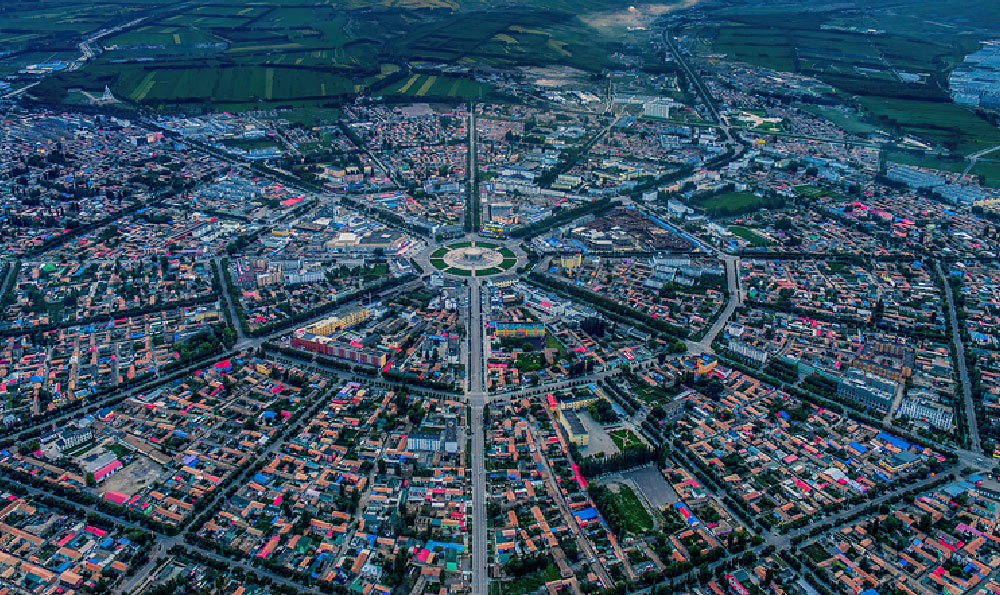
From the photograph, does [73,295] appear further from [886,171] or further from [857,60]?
[857,60]

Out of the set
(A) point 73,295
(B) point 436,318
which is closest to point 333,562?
(B) point 436,318

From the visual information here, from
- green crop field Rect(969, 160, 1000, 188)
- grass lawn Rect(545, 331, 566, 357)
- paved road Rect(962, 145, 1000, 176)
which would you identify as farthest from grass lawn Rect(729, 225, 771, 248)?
paved road Rect(962, 145, 1000, 176)

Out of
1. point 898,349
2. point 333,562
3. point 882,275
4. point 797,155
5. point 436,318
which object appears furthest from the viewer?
point 797,155

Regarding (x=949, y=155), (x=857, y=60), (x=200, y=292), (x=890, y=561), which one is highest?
(x=857, y=60)

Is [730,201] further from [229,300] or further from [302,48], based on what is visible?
[302,48]

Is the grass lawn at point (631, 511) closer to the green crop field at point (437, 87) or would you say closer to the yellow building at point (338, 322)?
the yellow building at point (338, 322)

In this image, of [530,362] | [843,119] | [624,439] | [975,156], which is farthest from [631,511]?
[843,119]
